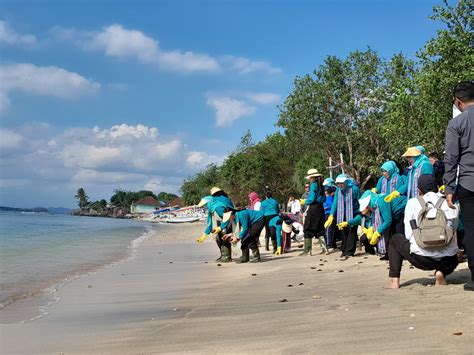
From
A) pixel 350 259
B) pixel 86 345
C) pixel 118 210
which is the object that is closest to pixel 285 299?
pixel 86 345

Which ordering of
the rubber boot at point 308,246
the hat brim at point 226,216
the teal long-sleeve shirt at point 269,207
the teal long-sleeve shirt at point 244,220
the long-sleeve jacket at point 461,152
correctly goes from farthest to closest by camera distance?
the teal long-sleeve shirt at point 269,207 → the rubber boot at point 308,246 → the hat brim at point 226,216 → the teal long-sleeve shirt at point 244,220 → the long-sleeve jacket at point 461,152

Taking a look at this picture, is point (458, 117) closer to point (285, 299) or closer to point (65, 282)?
point (285, 299)

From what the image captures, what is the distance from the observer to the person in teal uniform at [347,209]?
10.4 metres

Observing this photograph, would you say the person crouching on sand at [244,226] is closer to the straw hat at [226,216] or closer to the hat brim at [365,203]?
the straw hat at [226,216]

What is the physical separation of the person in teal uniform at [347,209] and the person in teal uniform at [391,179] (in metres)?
1.61

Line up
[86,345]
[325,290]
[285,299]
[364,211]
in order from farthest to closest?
[364,211]
[325,290]
[285,299]
[86,345]

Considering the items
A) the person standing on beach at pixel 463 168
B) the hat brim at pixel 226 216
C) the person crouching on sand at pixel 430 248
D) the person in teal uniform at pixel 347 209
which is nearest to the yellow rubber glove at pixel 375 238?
the person crouching on sand at pixel 430 248

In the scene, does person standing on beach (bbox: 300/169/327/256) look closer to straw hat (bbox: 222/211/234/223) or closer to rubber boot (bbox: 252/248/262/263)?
rubber boot (bbox: 252/248/262/263)

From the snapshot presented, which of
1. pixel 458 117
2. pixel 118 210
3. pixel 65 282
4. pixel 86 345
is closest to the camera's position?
pixel 86 345

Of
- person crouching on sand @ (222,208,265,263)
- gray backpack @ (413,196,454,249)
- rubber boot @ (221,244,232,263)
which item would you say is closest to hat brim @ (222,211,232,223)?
person crouching on sand @ (222,208,265,263)

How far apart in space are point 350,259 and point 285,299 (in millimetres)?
4311

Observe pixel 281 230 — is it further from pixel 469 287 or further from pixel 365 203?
pixel 469 287

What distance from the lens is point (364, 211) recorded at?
839cm

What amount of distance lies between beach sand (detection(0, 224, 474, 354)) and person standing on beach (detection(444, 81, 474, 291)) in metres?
0.67
